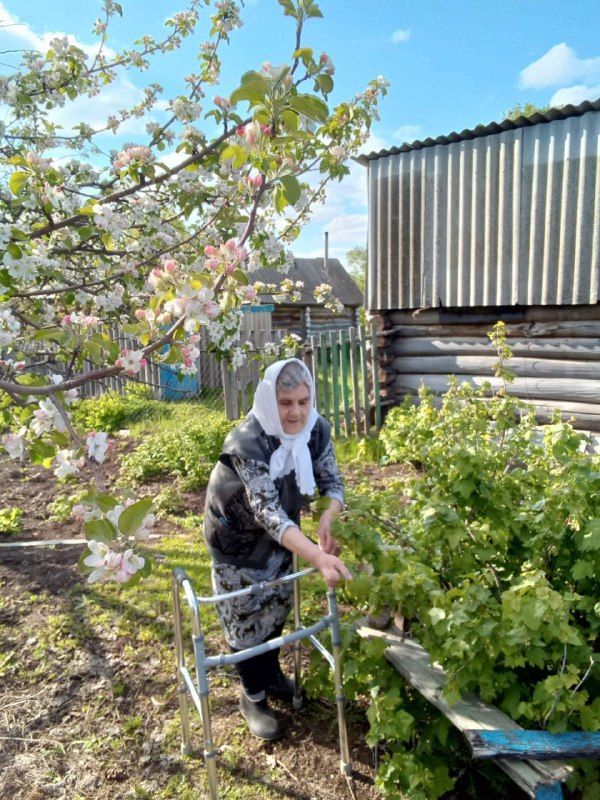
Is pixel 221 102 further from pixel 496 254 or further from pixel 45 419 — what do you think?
pixel 496 254

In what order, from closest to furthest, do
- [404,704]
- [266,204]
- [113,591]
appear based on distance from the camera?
[404,704] < [266,204] < [113,591]

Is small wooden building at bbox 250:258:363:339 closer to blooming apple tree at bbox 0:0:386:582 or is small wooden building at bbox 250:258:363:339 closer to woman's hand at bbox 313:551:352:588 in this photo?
blooming apple tree at bbox 0:0:386:582

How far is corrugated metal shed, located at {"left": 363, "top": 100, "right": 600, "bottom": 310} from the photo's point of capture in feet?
18.7

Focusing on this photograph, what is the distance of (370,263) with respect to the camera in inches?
296

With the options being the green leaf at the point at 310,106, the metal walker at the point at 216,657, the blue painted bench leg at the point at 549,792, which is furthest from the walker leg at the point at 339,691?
the green leaf at the point at 310,106

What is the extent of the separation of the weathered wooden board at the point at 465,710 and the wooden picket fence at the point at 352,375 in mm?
5170

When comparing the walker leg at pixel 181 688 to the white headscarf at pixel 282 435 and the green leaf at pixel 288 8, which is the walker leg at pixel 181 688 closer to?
the white headscarf at pixel 282 435

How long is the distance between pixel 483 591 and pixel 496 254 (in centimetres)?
517

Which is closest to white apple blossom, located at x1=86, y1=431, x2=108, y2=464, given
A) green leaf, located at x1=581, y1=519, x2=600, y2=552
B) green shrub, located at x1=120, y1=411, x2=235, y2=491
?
green leaf, located at x1=581, y1=519, x2=600, y2=552

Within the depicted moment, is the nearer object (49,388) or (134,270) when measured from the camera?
(49,388)

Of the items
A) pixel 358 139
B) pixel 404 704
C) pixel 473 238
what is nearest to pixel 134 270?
pixel 358 139

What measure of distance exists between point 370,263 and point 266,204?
15.7 ft

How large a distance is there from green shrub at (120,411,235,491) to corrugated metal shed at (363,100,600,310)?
2662mm

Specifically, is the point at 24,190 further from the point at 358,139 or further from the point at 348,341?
the point at 348,341
